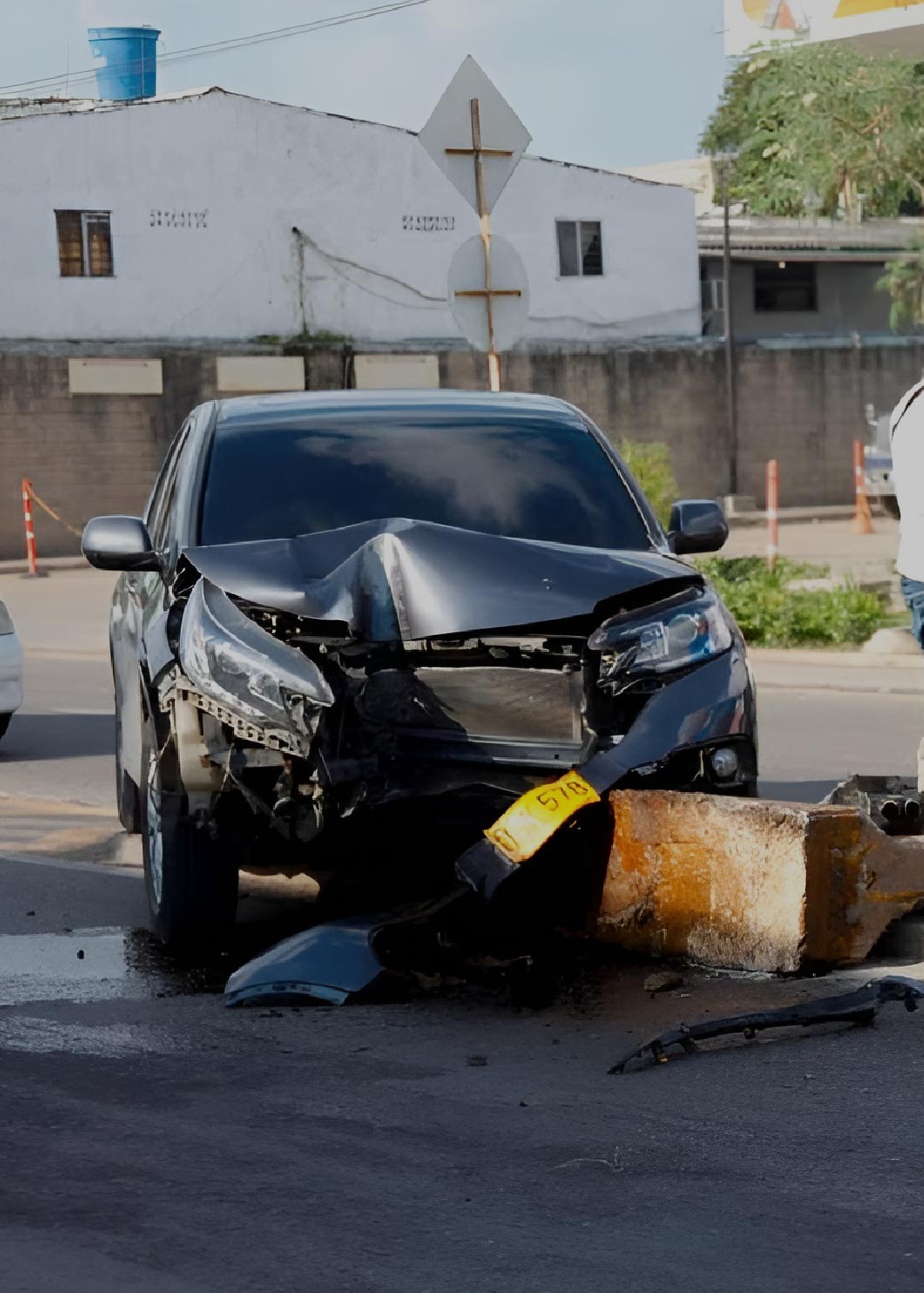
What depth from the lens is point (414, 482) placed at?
7.25 m

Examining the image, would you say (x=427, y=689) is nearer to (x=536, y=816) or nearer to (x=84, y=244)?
(x=536, y=816)

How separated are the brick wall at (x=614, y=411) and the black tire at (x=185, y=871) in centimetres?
2858

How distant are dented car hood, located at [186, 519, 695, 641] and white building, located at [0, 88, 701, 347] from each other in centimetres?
2979

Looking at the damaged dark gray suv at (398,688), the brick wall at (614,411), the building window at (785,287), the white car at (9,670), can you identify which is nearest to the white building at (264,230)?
the brick wall at (614,411)

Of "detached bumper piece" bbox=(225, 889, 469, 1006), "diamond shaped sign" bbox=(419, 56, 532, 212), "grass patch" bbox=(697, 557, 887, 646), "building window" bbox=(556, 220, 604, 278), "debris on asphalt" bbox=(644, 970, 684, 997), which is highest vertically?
"diamond shaped sign" bbox=(419, 56, 532, 212)

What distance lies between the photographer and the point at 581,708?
6180 millimetres

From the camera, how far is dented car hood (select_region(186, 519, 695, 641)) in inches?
241

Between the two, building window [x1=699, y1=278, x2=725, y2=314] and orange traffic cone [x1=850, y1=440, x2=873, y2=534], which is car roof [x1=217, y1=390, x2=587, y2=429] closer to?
orange traffic cone [x1=850, y1=440, x2=873, y2=534]

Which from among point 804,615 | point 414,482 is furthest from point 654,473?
point 414,482

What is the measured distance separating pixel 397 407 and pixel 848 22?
22.4 m

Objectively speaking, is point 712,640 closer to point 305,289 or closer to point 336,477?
point 336,477

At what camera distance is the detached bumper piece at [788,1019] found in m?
5.18

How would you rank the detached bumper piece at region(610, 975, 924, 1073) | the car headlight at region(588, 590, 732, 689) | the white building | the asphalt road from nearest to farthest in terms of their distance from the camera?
1. the asphalt road
2. the detached bumper piece at region(610, 975, 924, 1073)
3. the car headlight at region(588, 590, 732, 689)
4. the white building

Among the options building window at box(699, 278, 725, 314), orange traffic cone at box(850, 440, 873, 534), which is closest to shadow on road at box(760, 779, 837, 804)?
orange traffic cone at box(850, 440, 873, 534)
